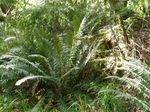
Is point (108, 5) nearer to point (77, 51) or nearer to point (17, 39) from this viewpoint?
point (77, 51)

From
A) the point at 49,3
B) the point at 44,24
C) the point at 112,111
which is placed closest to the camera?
the point at 112,111

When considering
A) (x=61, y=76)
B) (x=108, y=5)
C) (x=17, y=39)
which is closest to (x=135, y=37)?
(x=108, y=5)

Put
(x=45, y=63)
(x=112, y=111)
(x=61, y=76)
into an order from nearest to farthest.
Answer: (x=112, y=111) < (x=61, y=76) < (x=45, y=63)

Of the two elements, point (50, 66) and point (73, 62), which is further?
point (73, 62)

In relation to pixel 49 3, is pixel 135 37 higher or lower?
lower

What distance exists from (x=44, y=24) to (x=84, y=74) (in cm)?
187

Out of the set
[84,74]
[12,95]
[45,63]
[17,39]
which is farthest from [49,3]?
[12,95]

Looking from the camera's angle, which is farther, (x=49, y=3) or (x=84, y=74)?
(x=49, y=3)

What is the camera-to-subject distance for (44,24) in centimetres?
500

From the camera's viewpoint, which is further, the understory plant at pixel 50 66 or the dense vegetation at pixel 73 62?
the understory plant at pixel 50 66

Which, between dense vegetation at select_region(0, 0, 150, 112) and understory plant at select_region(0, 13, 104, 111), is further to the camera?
understory plant at select_region(0, 13, 104, 111)

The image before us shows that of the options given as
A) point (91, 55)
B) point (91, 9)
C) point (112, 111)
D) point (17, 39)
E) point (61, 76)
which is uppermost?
point (91, 9)

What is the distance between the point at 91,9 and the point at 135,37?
0.86 m

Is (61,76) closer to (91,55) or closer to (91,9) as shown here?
(91,55)
